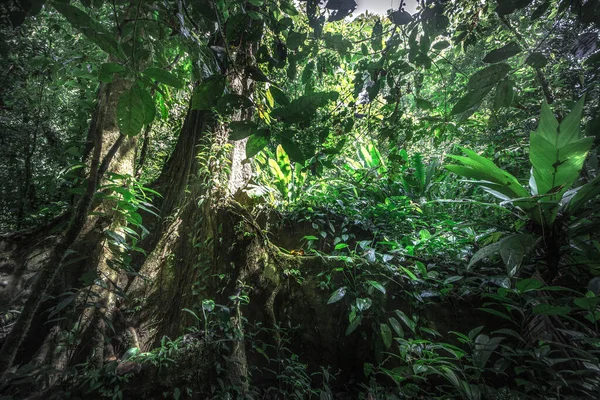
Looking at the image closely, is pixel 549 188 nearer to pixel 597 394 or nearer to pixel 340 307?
pixel 597 394

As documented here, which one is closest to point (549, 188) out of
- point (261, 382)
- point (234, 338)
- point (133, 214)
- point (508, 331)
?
point (508, 331)

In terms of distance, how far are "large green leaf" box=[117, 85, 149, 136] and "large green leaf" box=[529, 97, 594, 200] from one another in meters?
1.72

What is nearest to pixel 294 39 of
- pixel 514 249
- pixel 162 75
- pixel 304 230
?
pixel 162 75

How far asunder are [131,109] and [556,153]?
180 cm

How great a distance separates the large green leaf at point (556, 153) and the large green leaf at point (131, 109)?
1.72 metres

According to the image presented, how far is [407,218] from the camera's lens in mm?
2408

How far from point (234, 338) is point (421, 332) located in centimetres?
106

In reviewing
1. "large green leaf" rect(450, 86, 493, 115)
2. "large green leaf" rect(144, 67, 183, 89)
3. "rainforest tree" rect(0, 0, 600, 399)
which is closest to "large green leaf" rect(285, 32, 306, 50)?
"rainforest tree" rect(0, 0, 600, 399)

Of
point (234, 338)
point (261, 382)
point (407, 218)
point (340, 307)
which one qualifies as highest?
point (407, 218)

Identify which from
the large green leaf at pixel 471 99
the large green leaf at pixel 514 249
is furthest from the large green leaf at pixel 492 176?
the large green leaf at pixel 471 99

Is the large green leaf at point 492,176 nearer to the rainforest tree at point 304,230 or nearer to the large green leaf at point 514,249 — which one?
A: the rainforest tree at point 304,230

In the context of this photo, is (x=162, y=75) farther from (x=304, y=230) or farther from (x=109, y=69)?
(x=304, y=230)

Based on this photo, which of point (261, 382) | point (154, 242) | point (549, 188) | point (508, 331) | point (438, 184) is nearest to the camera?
point (508, 331)

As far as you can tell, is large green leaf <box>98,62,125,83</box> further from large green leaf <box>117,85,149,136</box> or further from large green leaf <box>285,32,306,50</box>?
large green leaf <box>285,32,306,50</box>
